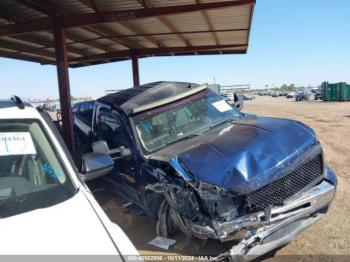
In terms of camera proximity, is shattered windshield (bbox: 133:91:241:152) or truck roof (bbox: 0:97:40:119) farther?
shattered windshield (bbox: 133:91:241:152)

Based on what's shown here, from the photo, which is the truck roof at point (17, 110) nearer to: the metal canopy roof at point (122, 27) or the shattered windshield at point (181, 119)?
the shattered windshield at point (181, 119)

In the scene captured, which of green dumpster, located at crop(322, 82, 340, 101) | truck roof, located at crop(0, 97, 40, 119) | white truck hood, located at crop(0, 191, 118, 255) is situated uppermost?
truck roof, located at crop(0, 97, 40, 119)

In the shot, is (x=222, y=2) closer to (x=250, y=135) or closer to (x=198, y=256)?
(x=250, y=135)

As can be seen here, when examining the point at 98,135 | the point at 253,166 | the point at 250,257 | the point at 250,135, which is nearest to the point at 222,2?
the point at 98,135

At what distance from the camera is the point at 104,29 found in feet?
38.4

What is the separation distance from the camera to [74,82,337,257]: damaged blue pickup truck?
→ 3631 mm

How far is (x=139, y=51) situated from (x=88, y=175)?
1315 cm

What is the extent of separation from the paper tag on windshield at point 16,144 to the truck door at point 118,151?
2.64 m

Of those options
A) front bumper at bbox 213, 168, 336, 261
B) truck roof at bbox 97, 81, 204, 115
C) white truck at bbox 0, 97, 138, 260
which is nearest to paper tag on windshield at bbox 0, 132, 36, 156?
white truck at bbox 0, 97, 138, 260

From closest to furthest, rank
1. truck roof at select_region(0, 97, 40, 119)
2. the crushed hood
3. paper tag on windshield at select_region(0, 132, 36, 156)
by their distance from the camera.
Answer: paper tag on windshield at select_region(0, 132, 36, 156) → truck roof at select_region(0, 97, 40, 119) → the crushed hood

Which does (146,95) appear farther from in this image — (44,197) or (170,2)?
(44,197)

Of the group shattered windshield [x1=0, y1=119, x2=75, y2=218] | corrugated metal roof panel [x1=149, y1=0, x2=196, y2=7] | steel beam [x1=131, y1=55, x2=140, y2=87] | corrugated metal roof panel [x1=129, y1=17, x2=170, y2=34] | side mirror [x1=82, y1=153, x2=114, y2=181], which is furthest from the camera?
steel beam [x1=131, y1=55, x2=140, y2=87]

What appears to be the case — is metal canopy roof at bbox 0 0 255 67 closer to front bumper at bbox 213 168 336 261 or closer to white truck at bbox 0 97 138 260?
front bumper at bbox 213 168 336 261

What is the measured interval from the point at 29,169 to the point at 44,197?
1.38ft
